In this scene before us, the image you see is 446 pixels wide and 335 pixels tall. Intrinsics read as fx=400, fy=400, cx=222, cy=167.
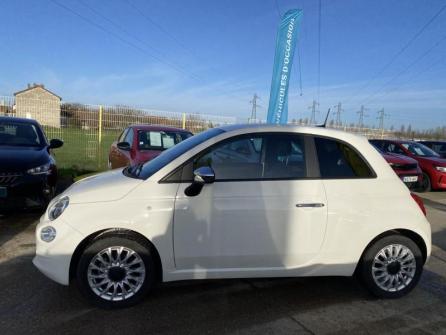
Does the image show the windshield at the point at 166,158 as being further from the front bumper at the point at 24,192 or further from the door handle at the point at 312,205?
the front bumper at the point at 24,192

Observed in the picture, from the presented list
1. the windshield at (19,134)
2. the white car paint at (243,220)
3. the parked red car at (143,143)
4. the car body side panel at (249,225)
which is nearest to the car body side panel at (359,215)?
the white car paint at (243,220)

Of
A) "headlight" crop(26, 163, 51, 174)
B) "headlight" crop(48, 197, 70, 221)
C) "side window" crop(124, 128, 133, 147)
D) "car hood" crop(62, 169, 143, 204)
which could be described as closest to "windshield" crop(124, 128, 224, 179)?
"car hood" crop(62, 169, 143, 204)

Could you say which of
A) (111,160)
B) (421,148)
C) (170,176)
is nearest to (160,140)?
(111,160)

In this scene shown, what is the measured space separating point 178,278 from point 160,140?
557cm

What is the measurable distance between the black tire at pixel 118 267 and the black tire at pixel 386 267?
6.87 ft

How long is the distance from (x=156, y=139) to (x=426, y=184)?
8832mm

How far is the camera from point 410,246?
408 cm

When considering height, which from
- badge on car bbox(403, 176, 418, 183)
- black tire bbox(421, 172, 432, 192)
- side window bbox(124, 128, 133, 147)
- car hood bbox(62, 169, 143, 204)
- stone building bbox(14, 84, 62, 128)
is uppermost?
stone building bbox(14, 84, 62, 128)

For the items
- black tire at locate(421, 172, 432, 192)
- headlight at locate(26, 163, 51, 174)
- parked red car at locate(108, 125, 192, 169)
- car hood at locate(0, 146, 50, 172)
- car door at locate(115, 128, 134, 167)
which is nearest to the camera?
car hood at locate(0, 146, 50, 172)

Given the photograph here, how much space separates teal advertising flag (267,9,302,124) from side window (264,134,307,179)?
8629mm

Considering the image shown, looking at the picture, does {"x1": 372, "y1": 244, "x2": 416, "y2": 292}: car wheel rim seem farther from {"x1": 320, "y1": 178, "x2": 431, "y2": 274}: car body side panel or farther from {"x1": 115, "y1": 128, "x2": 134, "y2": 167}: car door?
{"x1": 115, "y1": 128, "x2": 134, "y2": 167}: car door

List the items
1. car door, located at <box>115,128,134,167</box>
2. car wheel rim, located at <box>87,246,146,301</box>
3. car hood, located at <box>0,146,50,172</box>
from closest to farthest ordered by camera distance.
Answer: car wheel rim, located at <box>87,246,146,301</box>, car hood, located at <box>0,146,50,172</box>, car door, located at <box>115,128,134,167</box>

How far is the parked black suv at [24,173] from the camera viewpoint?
5.69m

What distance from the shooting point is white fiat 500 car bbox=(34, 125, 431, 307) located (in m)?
3.52
